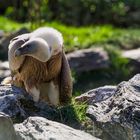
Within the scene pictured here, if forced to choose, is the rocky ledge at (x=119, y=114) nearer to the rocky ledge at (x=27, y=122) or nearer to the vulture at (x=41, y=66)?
the rocky ledge at (x=27, y=122)

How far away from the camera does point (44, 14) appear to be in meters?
15.0

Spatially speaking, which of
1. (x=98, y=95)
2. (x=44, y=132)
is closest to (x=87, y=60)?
(x=98, y=95)

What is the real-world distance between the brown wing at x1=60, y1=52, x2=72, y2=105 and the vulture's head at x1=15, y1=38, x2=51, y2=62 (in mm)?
668

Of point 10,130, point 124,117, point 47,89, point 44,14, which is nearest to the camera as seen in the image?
point 10,130

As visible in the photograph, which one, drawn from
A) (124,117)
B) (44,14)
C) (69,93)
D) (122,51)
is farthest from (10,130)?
(44,14)

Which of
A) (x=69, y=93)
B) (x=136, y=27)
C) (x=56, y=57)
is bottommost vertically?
(x=136, y=27)

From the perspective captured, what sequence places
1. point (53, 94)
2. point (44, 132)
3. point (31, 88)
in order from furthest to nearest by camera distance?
point (53, 94) < point (31, 88) < point (44, 132)

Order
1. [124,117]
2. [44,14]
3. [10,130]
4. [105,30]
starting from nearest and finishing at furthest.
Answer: [10,130] → [124,117] → [105,30] → [44,14]

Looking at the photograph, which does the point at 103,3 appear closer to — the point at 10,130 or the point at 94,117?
the point at 94,117

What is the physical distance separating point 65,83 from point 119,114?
137 centimetres

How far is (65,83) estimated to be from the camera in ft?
19.8

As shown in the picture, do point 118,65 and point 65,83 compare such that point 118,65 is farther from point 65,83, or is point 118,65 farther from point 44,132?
point 44,132

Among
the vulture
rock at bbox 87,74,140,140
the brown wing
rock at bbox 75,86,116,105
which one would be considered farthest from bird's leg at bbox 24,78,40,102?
rock at bbox 87,74,140,140

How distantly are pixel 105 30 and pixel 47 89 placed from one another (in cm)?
782
